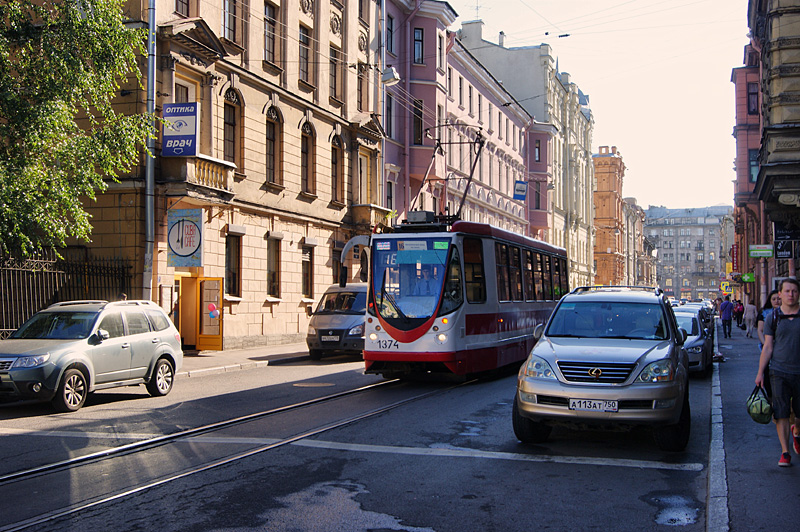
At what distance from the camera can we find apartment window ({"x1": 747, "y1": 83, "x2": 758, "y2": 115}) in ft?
166

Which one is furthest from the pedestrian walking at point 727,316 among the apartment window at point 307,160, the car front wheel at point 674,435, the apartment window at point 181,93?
the car front wheel at point 674,435

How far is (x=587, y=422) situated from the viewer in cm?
823

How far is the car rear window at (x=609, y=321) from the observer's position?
372 inches

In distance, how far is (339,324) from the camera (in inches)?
864

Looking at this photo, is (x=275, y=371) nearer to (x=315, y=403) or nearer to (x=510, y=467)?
(x=315, y=403)

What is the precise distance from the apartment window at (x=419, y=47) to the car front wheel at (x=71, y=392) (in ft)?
97.5

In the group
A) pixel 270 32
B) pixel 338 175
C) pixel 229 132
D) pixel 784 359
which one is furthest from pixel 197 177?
pixel 784 359

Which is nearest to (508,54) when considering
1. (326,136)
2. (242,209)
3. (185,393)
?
(326,136)

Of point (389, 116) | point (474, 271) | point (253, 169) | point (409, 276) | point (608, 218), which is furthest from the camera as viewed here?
point (608, 218)

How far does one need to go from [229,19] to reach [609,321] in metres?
19.3

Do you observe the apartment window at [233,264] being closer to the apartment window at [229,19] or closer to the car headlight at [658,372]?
the apartment window at [229,19]

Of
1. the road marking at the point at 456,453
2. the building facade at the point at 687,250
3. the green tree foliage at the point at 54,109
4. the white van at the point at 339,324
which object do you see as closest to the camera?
the road marking at the point at 456,453

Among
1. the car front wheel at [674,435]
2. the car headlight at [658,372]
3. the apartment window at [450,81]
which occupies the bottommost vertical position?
the car front wheel at [674,435]

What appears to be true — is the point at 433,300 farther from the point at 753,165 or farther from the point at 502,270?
the point at 753,165
